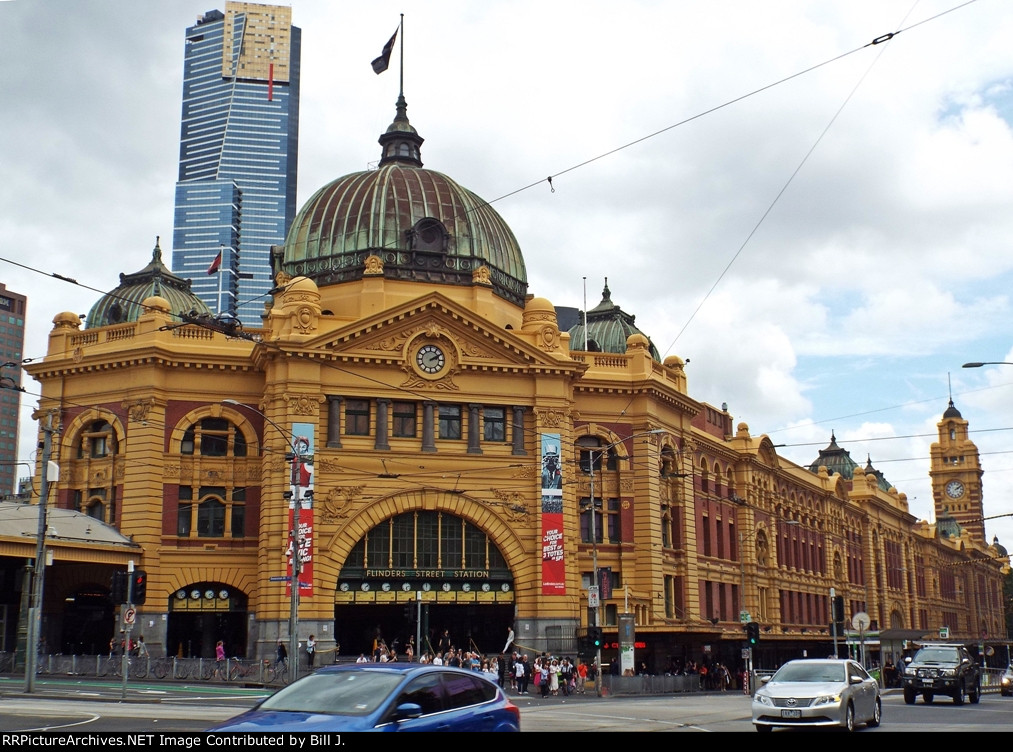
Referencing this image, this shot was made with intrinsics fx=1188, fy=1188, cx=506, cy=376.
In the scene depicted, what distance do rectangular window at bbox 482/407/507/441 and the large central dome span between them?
335 inches

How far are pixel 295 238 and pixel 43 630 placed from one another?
24.3 meters

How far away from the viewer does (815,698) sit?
Answer: 79.2 feet

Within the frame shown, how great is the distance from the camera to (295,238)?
6556 centimetres

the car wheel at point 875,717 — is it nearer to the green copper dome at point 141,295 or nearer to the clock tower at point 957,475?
the green copper dome at point 141,295

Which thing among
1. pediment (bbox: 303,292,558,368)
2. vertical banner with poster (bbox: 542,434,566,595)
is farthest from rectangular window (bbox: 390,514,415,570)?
pediment (bbox: 303,292,558,368)

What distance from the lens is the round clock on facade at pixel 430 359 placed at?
56.5m

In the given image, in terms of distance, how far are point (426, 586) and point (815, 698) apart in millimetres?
32327

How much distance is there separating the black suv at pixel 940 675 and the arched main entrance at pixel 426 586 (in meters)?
21.8

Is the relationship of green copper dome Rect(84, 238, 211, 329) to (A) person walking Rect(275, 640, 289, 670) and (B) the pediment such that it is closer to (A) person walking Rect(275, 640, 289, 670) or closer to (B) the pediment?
(B) the pediment

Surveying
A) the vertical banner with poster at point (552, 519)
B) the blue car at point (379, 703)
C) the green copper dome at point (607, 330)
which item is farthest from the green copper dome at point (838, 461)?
the blue car at point (379, 703)

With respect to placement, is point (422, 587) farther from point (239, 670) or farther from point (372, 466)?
point (239, 670)

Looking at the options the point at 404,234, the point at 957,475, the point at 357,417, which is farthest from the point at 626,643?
the point at 957,475

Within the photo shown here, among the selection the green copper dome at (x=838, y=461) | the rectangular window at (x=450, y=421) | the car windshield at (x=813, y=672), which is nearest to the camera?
the car windshield at (x=813, y=672)
